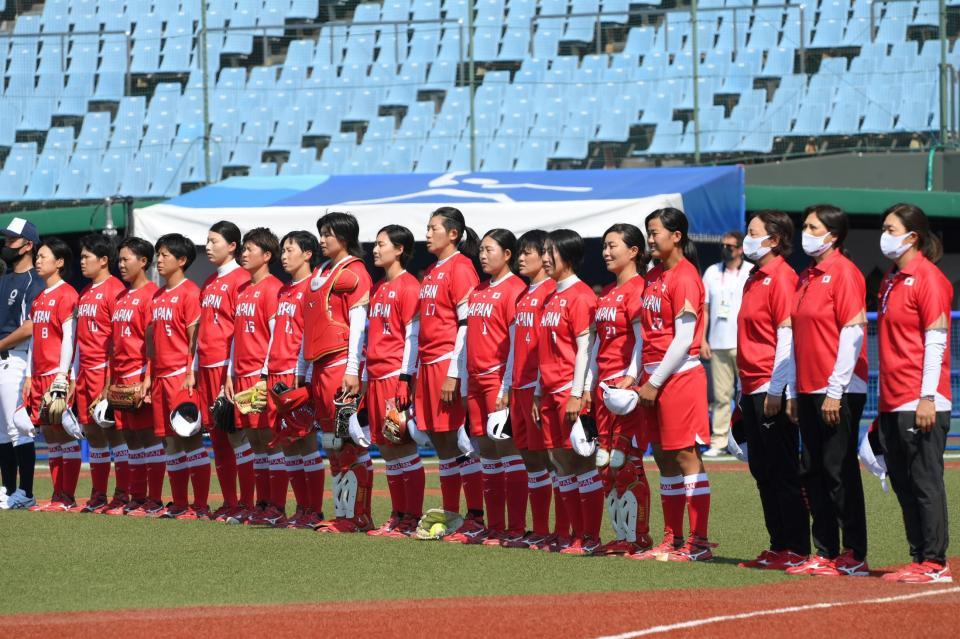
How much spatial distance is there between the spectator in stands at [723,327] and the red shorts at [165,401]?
549 centimetres

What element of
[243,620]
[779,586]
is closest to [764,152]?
[779,586]

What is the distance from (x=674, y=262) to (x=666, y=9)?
14.6 meters

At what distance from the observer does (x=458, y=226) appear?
9.23 meters

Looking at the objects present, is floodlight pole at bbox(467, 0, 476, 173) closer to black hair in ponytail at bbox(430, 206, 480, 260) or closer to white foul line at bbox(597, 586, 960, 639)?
black hair in ponytail at bbox(430, 206, 480, 260)

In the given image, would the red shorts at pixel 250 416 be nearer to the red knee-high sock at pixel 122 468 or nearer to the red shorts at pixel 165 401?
the red shorts at pixel 165 401

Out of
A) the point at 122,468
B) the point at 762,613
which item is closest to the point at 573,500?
the point at 762,613

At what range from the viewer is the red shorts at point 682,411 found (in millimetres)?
7785

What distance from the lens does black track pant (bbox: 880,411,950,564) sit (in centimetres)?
686

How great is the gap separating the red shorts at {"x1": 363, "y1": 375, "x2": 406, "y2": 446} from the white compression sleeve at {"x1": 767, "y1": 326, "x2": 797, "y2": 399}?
264cm

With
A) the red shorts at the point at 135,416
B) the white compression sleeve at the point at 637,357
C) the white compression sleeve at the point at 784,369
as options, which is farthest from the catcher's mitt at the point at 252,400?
the white compression sleeve at the point at 784,369

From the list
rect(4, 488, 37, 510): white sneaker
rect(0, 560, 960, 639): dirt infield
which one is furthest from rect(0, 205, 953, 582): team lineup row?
rect(0, 560, 960, 639): dirt infield

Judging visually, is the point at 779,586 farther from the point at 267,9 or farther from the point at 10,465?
the point at 267,9

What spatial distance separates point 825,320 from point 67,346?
595 centimetres

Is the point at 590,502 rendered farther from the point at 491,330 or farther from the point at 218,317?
the point at 218,317
